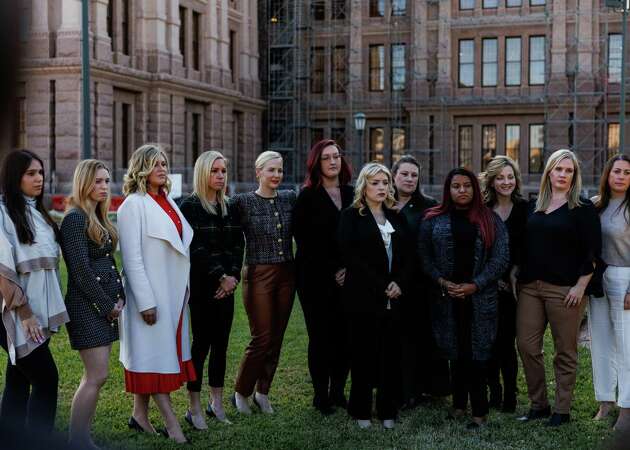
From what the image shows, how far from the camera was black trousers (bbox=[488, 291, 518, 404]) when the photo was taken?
679 cm

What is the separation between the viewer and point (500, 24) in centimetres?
3788

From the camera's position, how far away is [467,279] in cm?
637

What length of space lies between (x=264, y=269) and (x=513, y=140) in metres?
33.6

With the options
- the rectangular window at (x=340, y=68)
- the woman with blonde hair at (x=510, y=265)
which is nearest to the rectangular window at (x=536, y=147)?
the rectangular window at (x=340, y=68)

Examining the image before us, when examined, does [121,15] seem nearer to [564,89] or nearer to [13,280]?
[564,89]

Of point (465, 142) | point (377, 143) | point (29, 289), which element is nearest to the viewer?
point (29, 289)

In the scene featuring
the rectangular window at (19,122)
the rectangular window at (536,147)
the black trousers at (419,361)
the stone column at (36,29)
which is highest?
the rectangular window at (536,147)

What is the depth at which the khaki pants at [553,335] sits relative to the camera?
20.7ft

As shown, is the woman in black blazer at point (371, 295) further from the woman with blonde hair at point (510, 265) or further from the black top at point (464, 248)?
the woman with blonde hair at point (510, 265)

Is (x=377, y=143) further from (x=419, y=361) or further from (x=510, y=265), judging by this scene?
(x=510, y=265)

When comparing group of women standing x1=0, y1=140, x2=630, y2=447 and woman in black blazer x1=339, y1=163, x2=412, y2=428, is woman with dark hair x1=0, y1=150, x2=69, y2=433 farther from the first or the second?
woman in black blazer x1=339, y1=163, x2=412, y2=428

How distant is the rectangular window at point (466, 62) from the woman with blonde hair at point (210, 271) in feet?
111

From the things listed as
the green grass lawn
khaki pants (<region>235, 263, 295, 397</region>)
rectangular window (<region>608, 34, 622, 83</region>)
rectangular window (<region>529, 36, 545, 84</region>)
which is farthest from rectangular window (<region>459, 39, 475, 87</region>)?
khaki pants (<region>235, 263, 295, 397</region>)

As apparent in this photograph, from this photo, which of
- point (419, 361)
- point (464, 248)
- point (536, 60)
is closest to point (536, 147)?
point (536, 60)
